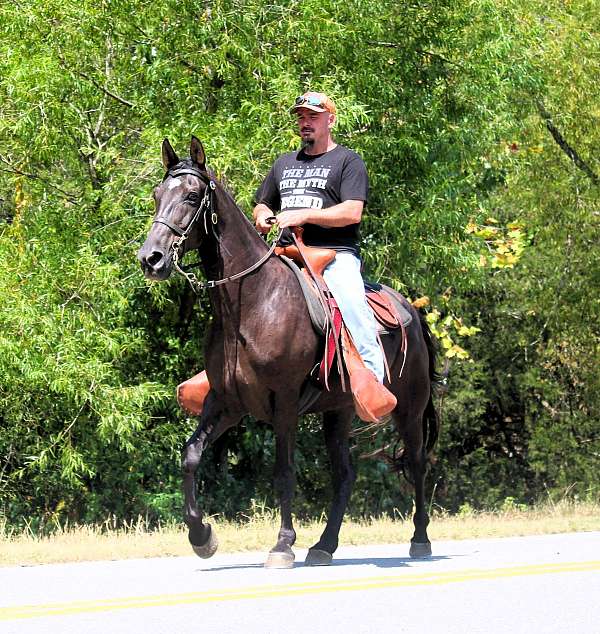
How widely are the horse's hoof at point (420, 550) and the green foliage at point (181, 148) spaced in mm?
5681

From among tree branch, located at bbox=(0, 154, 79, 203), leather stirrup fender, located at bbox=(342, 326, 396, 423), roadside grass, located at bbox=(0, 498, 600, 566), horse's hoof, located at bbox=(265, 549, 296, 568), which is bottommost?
roadside grass, located at bbox=(0, 498, 600, 566)

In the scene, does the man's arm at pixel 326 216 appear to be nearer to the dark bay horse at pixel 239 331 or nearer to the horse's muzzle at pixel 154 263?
the dark bay horse at pixel 239 331

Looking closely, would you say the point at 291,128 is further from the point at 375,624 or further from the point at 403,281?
the point at 375,624

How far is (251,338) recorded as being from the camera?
927 centimetres

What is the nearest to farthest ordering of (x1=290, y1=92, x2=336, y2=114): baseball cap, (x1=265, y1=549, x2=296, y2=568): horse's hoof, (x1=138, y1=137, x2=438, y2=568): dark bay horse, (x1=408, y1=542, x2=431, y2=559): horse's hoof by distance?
(x1=265, y1=549, x2=296, y2=568): horse's hoof, (x1=138, y1=137, x2=438, y2=568): dark bay horse, (x1=290, y1=92, x2=336, y2=114): baseball cap, (x1=408, y1=542, x2=431, y2=559): horse's hoof

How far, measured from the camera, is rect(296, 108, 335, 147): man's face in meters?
9.77

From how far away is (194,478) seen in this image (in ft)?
30.3

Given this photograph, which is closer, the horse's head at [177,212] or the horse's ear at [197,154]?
the horse's head at [177,212]

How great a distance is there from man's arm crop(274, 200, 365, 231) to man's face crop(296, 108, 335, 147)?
581mm

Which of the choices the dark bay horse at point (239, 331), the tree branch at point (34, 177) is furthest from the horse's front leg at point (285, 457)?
the tree branch at point (34, 177)

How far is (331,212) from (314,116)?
0.74 meters

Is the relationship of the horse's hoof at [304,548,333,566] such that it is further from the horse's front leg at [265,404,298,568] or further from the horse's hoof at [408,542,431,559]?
the horse's hoof at [408,542,431,559]

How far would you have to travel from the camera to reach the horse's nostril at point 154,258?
876 cm

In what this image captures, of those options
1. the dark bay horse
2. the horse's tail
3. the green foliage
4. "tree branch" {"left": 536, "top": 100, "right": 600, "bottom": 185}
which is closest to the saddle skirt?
the dark bay horse
